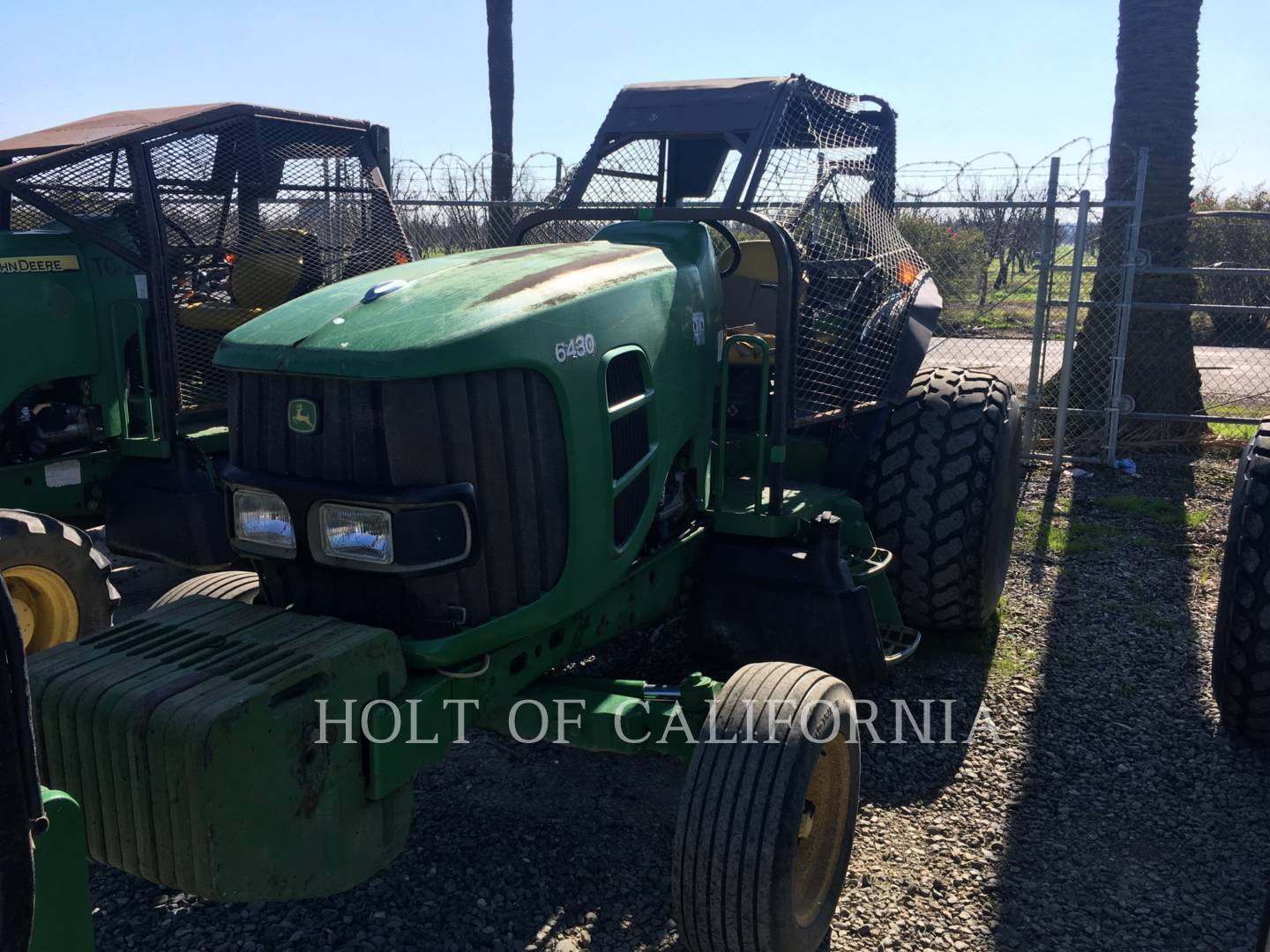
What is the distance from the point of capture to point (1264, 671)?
3.94 m

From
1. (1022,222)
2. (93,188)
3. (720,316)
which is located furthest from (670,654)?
(1022,222)

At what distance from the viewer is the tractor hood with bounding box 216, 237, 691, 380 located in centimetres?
261

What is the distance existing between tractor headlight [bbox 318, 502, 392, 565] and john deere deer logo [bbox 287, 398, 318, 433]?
7.7 inches

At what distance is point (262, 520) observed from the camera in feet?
9.20

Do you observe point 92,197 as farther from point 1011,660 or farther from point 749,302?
point 1011,660

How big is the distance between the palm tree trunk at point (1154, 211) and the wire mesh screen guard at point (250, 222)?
5.73 m

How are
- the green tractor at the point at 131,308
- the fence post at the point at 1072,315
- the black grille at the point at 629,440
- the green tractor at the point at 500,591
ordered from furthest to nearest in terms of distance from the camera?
the fence post at the point at 1072,315
the green tractor at the point at 131,308
the black grille at the point at 629,440
the green tractor at the point at 500,591

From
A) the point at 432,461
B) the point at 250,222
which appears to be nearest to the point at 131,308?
the point at 250,222

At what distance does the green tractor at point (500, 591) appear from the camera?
237 centimetres

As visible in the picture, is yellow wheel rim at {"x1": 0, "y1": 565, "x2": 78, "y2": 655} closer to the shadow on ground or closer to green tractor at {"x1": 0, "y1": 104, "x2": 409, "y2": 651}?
green tractor at {"x1": 0, "y1": 104, "x2": 409, "y2": 651}

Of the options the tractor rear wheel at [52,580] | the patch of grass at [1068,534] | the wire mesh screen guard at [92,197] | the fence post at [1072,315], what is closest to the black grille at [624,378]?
the tractor rear wheel at [52,580]

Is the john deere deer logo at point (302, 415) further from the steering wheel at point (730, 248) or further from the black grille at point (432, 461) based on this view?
the steering wheel at point (730, 248)

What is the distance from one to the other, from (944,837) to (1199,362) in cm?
1231

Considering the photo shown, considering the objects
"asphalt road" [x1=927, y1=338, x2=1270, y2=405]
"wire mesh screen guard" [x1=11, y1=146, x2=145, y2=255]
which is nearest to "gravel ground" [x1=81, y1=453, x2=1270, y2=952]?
"wire mesh screen guard" [x1=11, y1=146, x2=145, y2=255]
